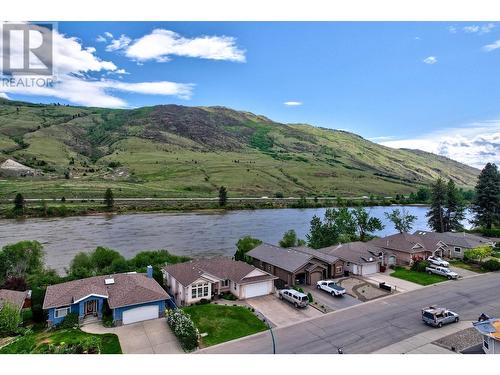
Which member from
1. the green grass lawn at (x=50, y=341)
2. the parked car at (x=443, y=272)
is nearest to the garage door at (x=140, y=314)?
the green grass lawn at (x=50, y=341)

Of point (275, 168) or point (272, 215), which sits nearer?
point (272, 215)

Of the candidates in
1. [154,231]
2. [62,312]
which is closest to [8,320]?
[62,312]

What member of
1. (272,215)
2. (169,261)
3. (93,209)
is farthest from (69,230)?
(272,215)

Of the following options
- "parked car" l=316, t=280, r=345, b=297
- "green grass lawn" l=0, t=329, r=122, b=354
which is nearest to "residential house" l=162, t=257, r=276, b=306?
"parked car" l=316, t=280, r=345, b=297

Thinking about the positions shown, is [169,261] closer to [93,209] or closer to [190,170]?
[93,209]

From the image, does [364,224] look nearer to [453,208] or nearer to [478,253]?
[478,253]

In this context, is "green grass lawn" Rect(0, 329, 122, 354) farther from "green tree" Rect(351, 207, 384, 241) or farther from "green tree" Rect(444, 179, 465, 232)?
"green tree" Rect(444, 179, 465, 232)
